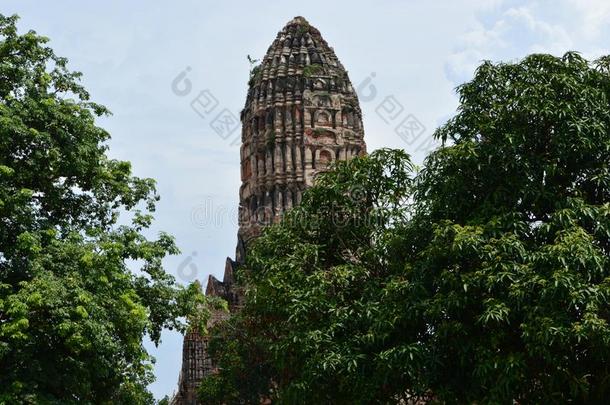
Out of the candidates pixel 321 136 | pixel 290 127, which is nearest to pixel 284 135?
pixel 290 127

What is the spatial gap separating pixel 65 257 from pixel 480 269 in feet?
23.0

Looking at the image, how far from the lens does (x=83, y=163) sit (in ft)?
55.8

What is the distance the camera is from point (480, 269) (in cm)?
1436

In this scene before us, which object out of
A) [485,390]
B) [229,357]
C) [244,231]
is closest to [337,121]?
[244,231]

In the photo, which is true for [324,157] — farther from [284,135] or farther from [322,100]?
[322,100]

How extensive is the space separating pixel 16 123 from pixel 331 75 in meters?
23.3

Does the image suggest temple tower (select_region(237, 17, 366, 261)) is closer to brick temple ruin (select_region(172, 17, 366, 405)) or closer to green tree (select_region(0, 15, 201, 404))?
brick temple ruin (select_region(172, 17, 366, 405))

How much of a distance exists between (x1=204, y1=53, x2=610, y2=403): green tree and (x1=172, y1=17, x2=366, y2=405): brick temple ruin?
17174 mm

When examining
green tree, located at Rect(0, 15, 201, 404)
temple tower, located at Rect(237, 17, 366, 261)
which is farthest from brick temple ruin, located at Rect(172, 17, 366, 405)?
green tree, located at Rect(0, 15, 201, 404)

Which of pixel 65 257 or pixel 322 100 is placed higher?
pixel 322 100

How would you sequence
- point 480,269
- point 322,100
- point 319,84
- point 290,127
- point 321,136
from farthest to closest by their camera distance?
1. point 319,84
2. point 322,100
3. point 321,136
4. point 290,127
5. point 480,269

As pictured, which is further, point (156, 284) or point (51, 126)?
point (156, 284)

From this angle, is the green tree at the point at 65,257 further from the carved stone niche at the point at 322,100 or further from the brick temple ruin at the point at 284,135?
the carved stone niche at the point at 322,100

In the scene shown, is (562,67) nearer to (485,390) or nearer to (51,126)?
(485,390)
